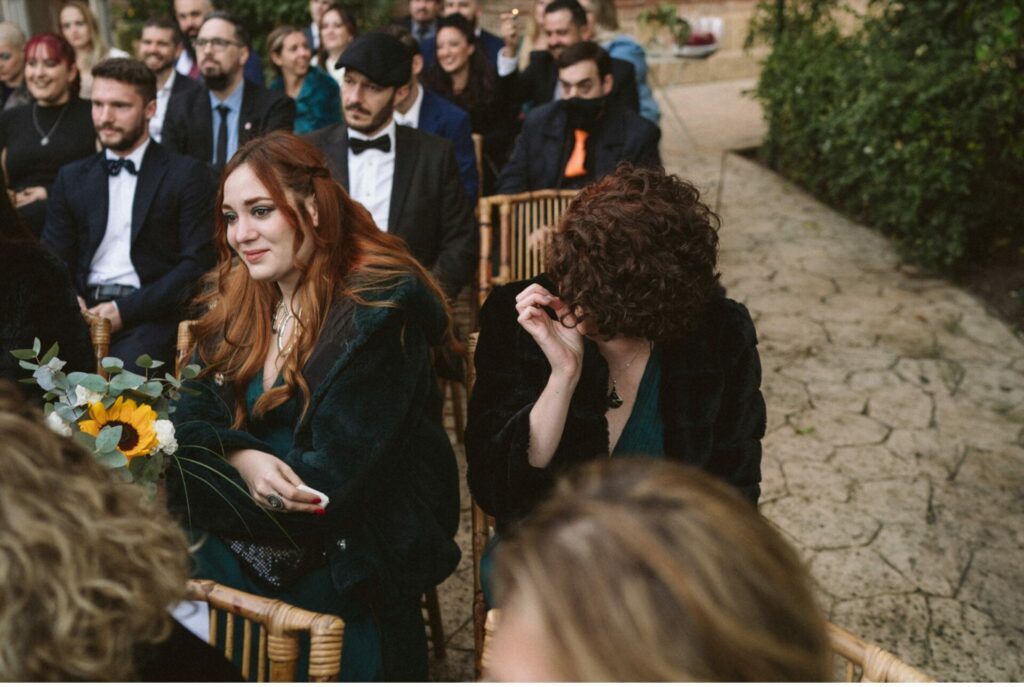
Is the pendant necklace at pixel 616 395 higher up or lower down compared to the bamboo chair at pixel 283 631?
higher up

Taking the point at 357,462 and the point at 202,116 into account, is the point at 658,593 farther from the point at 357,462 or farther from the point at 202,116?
the point at 202,116

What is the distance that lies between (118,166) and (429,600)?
223 centimetres

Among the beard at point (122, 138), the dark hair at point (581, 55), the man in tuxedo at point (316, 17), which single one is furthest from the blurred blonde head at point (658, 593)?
the man in tuxedo at point (316, 17)

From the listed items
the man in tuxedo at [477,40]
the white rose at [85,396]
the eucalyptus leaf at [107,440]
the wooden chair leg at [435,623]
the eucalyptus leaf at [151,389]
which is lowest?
the wooden chair leg at [435,623]

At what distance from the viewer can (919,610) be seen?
10.5 ft

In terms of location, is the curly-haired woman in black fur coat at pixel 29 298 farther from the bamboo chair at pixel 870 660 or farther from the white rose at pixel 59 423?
the bamboo chair at pixel 870 660

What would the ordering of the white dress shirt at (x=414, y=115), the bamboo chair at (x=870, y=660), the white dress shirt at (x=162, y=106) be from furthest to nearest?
the white dress shirt at (x=162, y=106)
the white dress shirt at (x=414, y=115)
the bamboo chair at (x=870, y=660)

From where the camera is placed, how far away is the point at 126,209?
12.5 ft

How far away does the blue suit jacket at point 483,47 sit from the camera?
614cm

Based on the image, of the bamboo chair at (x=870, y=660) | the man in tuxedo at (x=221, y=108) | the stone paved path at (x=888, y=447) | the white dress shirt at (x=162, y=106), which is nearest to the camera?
the bamboo chair at (x=870, y=660)

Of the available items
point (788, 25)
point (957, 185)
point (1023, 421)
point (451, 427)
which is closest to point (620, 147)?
point (451, 427)

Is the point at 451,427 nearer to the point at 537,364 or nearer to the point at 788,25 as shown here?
the point at 537,364

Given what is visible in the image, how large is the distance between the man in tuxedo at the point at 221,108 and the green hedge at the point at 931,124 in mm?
3871

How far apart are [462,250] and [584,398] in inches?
73.8
